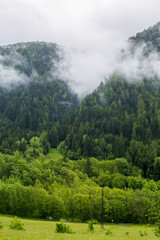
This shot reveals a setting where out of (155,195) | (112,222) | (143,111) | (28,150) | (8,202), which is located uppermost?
(143,111)

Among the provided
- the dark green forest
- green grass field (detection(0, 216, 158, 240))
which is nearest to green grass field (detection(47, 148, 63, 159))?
the dark green forest

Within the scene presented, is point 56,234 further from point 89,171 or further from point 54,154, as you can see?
point 54,154

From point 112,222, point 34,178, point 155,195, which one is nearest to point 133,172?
point 112,222

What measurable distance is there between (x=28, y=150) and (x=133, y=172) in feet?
244

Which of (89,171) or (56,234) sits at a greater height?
(89,171)

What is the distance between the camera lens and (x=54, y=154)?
163 metres

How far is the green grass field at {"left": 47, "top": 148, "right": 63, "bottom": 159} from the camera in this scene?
158325 millimetres

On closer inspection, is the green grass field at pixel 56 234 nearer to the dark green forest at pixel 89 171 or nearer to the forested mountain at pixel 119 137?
the dark green forest at pixel 89 171

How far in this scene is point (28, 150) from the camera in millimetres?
149875

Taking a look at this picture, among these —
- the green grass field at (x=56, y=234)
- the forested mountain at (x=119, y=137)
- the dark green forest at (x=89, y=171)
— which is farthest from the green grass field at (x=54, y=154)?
the green grass field at (x=56, y=234)

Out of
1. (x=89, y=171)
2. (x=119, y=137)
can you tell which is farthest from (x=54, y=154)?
(x=119, y=137)

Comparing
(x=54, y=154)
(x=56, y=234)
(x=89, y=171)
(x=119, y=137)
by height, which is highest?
(x=119, y=137)

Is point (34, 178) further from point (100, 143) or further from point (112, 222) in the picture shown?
point (100, 143)

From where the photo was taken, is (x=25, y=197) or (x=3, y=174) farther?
(x=3, y=174)
